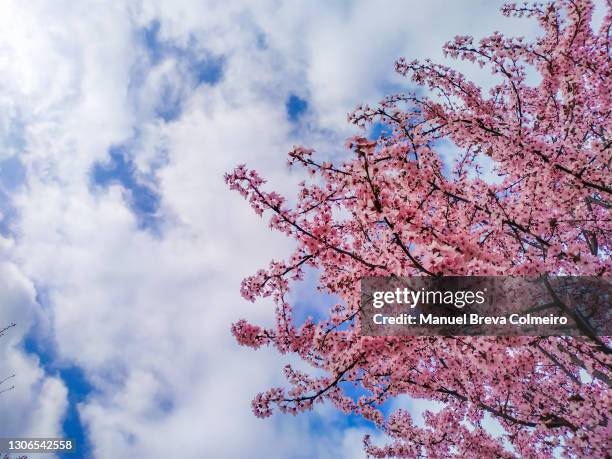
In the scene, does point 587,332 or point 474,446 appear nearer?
point 587,332

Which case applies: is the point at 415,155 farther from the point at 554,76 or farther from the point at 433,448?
the point at 433,448

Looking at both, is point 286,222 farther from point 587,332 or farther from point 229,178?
point 587,332

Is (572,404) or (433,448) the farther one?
(433,448)

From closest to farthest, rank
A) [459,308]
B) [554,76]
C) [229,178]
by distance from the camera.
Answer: [459,308]
[229,178]
[554,76]

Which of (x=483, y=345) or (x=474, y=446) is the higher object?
(x=483, y=345)

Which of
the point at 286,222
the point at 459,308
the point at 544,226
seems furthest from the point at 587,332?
the point at 286,222

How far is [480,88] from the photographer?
878 cm

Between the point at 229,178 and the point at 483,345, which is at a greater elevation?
the point at 229,178

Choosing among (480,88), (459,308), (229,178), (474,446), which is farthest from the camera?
(480,88)

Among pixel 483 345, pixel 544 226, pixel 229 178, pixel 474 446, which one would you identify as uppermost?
pixel 229 178

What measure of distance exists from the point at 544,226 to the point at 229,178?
4.12m

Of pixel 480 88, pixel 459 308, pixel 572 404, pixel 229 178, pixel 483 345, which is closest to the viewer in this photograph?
pixel 483 345

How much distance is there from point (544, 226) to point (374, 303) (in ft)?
8.09

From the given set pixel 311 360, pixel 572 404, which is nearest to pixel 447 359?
pixel 572 404
